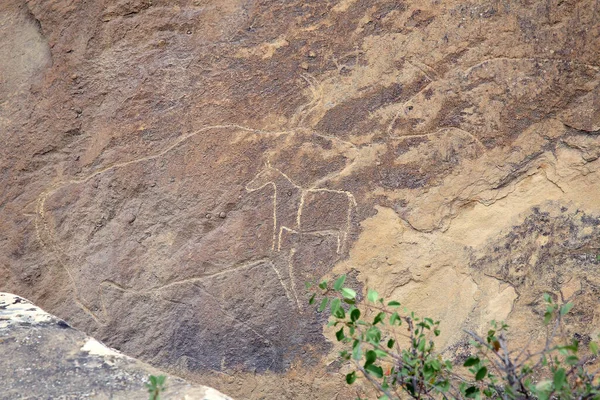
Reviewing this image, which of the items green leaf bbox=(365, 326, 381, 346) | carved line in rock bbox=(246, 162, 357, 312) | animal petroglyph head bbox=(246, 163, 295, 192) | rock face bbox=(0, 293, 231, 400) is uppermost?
rock face bbox=(0, 293, 231, 400)

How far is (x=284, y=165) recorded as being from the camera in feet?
11.5

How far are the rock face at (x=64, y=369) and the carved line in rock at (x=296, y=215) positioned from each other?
1325mm

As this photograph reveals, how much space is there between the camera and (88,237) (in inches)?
142

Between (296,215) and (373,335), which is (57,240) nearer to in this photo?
(296,215)

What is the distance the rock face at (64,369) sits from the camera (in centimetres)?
204

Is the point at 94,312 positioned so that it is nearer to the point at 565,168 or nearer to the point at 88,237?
the point at 88,237

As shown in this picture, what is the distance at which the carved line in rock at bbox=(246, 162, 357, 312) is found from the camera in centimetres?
346

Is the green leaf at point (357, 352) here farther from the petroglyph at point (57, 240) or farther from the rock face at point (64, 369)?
the petroglyph at point (57, 240)

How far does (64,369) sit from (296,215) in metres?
1.55

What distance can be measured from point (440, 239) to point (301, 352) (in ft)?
2.79

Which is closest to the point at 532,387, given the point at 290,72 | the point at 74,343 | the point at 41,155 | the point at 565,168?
the point at 74,343

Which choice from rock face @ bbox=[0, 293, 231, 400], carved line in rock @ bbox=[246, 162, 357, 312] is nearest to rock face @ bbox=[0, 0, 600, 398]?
carved line in rock @ bbox=[246, 162, 357, 312]

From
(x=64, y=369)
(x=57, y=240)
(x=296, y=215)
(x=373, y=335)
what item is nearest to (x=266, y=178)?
(x=296, y=215)

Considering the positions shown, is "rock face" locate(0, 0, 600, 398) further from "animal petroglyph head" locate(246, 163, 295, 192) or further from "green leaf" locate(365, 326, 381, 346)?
"green leaf" locate(365, 326, 381, 346)
